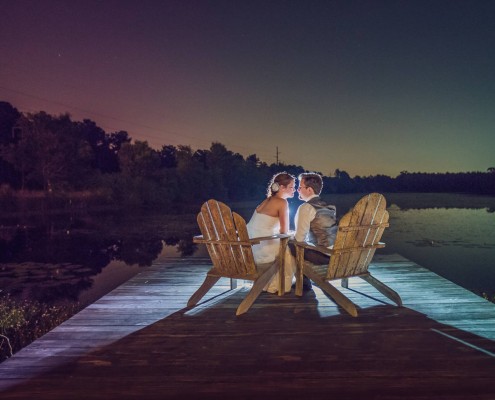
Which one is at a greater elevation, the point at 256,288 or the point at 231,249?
the point at 231,249

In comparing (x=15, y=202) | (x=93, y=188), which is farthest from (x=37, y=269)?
(x=93, y=188)

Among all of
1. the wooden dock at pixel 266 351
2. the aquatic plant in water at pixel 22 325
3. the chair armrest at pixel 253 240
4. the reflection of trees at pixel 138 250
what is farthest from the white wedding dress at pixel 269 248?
the reflection of trees at pixel 138 250

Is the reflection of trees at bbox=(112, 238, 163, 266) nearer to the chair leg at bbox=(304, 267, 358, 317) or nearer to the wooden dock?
the wooden dock

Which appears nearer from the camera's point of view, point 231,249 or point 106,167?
point 231,249

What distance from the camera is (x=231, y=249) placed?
4.34 metres

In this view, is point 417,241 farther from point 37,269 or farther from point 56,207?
point 56,207

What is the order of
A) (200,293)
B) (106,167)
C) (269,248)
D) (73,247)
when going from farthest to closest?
(106,167) → (73,247) → (269,248) → (200,293)

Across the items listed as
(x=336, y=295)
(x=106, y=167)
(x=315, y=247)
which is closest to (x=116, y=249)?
(x=315, y=247)

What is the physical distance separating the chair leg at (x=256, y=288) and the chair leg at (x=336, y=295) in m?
0.35

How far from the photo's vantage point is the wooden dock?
2723mm

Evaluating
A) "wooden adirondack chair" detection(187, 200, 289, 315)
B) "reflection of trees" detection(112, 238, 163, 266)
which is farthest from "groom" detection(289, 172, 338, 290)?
"reflection of trees" detection(112, 238, 163, 266)

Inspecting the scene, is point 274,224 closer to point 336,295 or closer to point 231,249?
point 231,249

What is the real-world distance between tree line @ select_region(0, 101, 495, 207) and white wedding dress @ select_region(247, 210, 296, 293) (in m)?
28.8

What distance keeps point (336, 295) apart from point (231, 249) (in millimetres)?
1089
